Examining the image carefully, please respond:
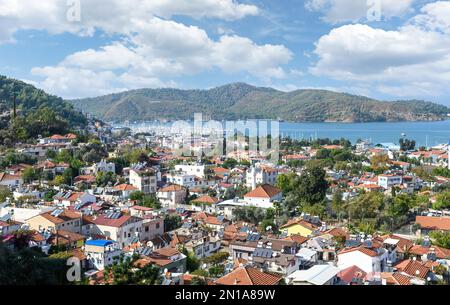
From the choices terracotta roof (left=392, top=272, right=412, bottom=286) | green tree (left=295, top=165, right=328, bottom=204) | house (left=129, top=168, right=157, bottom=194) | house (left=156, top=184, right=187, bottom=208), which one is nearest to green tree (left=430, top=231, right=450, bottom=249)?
terracotta roof (left=392, top=272, right=412, bottom=286)

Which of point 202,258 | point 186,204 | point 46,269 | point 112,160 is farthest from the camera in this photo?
point 112,160

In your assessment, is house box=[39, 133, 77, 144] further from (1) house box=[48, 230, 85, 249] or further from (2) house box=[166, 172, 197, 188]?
(1) house box=[48, 230, 85, 249]

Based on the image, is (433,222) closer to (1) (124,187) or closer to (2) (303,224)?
(2) (303,224)

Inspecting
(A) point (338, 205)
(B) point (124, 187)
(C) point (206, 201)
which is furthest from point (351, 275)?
(B) point (124, 187)
